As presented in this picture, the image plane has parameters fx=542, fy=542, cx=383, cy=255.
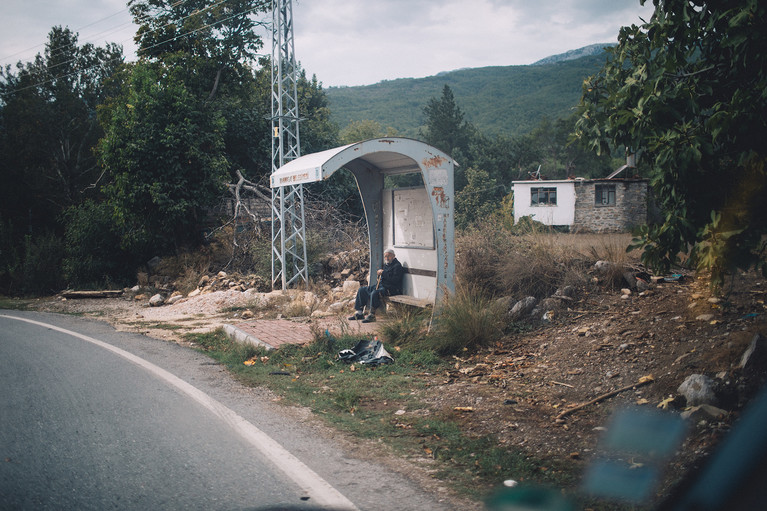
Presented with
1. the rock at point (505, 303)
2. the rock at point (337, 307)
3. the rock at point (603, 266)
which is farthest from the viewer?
the rock at point (337, 307)

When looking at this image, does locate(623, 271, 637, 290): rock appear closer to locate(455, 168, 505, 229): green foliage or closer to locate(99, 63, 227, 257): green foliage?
locate(99, 63, 227, 257): green foliage

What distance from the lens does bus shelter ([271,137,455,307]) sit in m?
8.54

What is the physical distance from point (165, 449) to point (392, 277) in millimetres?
6350

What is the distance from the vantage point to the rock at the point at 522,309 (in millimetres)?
8477

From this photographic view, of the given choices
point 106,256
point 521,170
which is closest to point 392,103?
point 521,170

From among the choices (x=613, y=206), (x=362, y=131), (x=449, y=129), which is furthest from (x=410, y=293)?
(x=362, y=131)

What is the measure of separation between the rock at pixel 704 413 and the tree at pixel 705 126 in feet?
3.35

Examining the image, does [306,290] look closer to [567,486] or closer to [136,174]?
[136,174]

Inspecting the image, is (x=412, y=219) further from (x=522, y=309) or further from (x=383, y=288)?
(x=522, y=309)

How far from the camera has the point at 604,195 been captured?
41938 mm

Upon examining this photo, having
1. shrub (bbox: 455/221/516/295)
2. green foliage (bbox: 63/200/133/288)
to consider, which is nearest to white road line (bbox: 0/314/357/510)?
shrub (bbox: 455/221/516/295)

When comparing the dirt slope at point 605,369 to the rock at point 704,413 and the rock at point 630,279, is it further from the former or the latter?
the rock at point 630,279

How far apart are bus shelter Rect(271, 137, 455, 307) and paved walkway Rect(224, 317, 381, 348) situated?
1214 millimetres

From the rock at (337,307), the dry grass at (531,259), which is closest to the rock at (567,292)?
the dry grass at (531,259)
